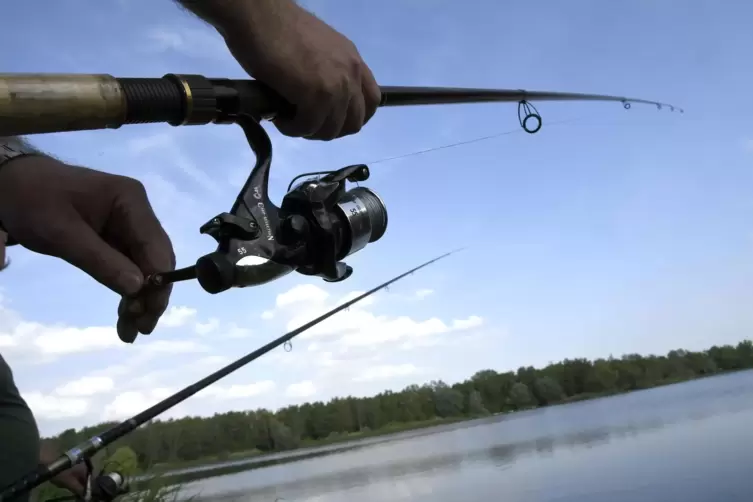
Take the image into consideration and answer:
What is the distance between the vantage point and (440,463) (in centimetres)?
1927

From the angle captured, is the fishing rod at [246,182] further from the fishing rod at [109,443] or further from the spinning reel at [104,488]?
the spinning reel at [104,488]

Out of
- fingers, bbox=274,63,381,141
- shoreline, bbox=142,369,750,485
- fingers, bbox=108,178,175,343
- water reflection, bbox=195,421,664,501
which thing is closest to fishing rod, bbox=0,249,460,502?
fingers, bbox=108,178,175,343

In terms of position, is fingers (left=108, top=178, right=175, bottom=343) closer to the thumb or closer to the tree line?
the thumb

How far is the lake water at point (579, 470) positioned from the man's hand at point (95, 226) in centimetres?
769

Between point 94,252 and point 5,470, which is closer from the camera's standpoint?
point 94,252

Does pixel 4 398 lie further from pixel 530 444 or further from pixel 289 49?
pixel 530 444

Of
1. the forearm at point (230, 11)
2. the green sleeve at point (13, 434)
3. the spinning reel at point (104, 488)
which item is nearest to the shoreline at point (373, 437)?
the spinning reel at point (104, 488)

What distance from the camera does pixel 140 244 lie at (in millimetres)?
1174

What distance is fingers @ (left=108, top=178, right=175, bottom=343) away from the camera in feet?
3.78

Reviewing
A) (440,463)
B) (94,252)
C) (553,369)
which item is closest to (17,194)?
(94,252)

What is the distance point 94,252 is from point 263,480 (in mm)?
22875

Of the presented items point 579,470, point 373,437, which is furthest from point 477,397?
point 579,470

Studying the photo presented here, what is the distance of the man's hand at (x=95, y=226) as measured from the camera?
1076 millimetres

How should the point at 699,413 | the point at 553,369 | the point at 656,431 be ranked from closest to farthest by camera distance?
the point at 656,431 < the point at 699,413 < the point at 553,369
